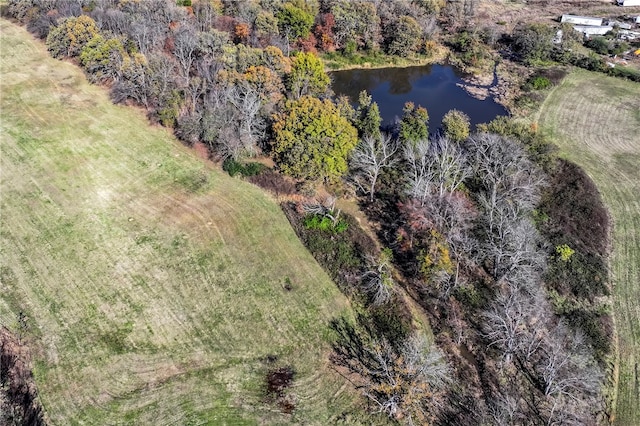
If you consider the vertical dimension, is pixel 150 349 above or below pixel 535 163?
below

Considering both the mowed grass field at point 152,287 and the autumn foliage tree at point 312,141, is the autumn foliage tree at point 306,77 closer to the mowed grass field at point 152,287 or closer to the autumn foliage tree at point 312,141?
the autumn foliage tree at point 312,141

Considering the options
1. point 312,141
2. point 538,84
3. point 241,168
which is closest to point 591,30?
point 538,84

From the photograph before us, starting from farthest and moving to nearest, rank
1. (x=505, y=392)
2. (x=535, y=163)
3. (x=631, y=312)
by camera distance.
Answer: (x=535, y=163) → (x=631, y=312) → (x=505, y=392)

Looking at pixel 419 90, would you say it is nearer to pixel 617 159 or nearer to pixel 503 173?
pixel 617 159

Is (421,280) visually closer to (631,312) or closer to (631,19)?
(631,312)

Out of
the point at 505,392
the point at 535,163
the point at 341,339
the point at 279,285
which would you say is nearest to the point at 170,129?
the point at 279,285

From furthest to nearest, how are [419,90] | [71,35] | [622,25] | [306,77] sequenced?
1. [622,25]
2. [419,90]
3. [71,35]
4. [306,77]

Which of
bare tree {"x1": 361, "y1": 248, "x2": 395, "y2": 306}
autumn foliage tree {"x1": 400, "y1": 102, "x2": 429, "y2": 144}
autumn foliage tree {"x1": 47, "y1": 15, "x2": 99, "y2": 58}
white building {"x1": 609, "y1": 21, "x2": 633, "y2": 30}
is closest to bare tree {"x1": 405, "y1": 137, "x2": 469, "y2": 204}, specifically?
autumn foliage tree {"x1": 400, "y1": 102, "x2": 429, "y2": 144}

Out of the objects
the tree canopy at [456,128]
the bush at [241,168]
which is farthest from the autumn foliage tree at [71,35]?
the tree canopy at [456,128]
